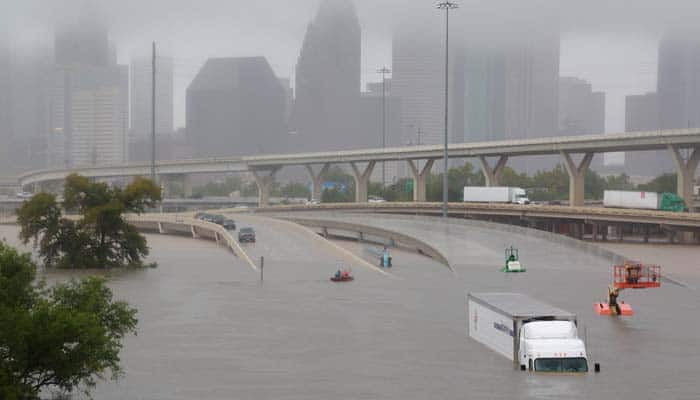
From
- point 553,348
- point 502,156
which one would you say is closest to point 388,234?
point 553,348

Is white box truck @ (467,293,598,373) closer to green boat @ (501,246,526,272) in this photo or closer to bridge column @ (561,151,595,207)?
green boat @ (501,246,526,272)

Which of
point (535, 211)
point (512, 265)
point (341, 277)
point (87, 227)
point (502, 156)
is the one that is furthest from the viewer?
point (502, 156)

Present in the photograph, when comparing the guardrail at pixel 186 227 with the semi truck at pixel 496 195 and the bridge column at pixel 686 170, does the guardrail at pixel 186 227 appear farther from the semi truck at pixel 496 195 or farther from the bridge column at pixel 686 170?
the bridge column at pixel 686 170

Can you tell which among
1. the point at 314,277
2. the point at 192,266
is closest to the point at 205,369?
the point at 314,277

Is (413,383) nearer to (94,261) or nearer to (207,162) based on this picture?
(94,261)

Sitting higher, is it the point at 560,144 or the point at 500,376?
the point at 560,144

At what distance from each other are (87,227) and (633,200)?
59.6 meters

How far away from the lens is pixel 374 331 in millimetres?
43219

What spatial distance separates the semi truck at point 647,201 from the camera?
4124 inches

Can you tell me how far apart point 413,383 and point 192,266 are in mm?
42824

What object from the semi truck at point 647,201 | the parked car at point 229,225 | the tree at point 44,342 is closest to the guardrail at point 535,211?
the semi truck at point 647,201

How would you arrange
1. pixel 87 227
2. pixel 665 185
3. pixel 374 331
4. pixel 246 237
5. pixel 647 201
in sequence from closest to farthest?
pixel 374 331, pixel 87 227, pixel 246 237, pixel 647 201, pixel 665 185

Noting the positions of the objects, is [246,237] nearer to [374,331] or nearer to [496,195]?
[374,331]

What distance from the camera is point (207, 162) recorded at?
189 m
